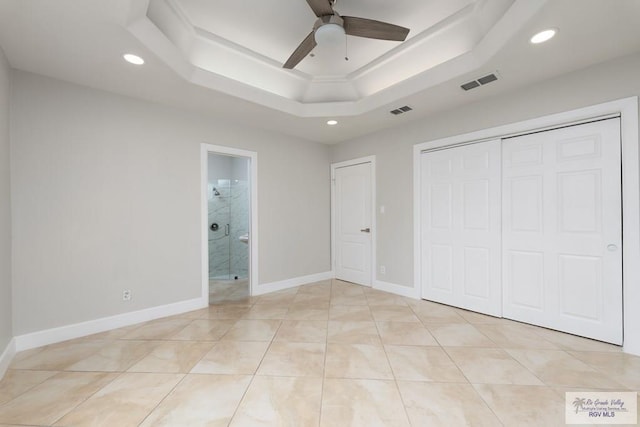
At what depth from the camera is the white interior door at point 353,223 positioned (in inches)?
182

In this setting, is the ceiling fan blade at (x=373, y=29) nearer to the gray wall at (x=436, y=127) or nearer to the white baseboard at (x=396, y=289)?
the gray wall at (x=436, y=127)

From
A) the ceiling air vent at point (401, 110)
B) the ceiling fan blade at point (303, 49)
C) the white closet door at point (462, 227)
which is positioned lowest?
the white closet door at point (462, 227)

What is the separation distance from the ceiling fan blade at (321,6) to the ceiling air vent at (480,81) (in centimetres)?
165

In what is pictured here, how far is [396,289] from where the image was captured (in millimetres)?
4195

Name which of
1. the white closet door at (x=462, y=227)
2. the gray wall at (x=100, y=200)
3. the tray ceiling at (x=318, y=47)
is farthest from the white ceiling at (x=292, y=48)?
the white closet door at (x=462, y=227)

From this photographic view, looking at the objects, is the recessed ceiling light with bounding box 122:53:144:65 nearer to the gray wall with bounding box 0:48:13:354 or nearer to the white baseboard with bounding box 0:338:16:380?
the gray wall with bounding box 0:48:13:354

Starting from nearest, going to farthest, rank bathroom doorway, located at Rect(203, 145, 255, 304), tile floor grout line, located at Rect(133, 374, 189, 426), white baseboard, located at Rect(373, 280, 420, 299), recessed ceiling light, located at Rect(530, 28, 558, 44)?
tile floor grout line, located at Rect(133, 374, 189, 426)
recessed ceiling light, located at Rect(530, 28, 558, 44)
white baseboard, located at Rect(373, 280, 420, 299)
bathroom doorway, located at Rect(203, 145, 255, 304)

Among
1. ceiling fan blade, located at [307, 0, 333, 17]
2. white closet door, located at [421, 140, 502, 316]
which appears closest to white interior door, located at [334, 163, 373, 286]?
white closet door, located at [421, 140, 502, 316]

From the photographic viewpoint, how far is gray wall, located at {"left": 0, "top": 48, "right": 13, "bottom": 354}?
2188 mm

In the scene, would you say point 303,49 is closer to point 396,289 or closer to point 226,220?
point 396,289

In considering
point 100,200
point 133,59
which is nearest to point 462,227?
point 133,59

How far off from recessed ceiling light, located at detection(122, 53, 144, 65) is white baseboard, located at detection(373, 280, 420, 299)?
4.05 metres

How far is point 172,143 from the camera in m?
3.39

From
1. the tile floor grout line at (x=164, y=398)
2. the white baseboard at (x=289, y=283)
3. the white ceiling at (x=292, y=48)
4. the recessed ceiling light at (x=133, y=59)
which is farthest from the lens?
the white baseboard at (x=289, y=283)
